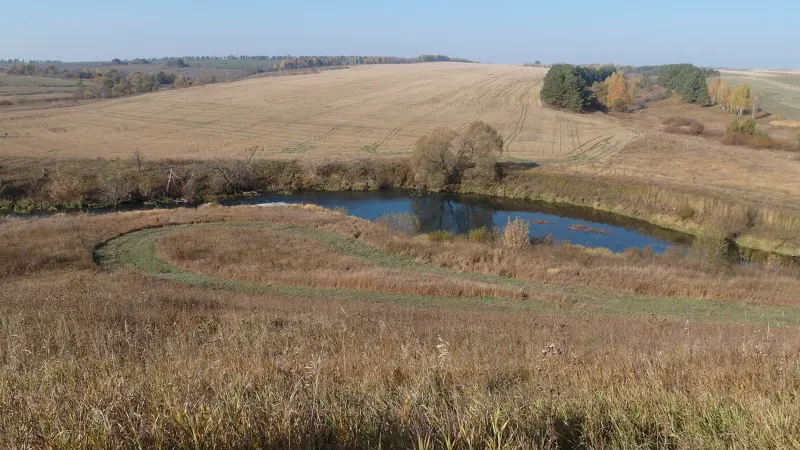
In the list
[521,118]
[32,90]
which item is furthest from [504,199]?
[32,90]

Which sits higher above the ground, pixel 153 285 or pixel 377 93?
pixel 377 93

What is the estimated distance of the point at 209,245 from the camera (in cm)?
2181

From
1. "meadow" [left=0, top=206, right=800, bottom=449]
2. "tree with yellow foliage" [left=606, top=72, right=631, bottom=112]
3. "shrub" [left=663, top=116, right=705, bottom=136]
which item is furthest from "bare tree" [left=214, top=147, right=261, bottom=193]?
"tree with yellow foliage" [left=606, top=72, right=631, bottom=112]

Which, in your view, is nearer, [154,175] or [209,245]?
[209,245]

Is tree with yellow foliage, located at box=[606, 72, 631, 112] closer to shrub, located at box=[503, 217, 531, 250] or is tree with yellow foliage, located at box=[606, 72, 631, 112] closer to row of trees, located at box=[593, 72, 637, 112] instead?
row of trees, located at box=[593, 72, 637, 112]

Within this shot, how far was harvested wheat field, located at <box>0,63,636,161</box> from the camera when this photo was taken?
→ 50500mm

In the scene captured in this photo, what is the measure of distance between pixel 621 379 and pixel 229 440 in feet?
10.9

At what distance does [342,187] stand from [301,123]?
72.3ft

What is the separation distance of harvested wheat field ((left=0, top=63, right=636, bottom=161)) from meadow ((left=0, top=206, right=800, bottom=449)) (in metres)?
33.5

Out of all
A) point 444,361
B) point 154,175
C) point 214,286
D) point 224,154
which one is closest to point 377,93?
point 224,154

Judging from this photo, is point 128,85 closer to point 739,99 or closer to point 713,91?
point 739,99

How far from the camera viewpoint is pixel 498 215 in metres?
37.6

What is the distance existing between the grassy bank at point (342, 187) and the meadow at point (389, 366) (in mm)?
16506

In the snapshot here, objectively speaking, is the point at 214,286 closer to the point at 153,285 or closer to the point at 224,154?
the point at 153,285
